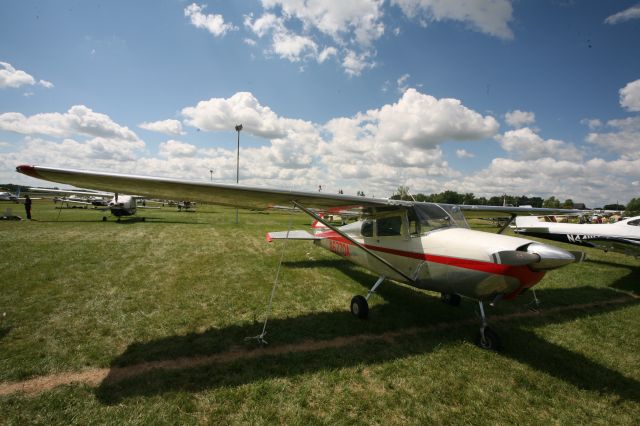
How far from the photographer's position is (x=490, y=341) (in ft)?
15.1

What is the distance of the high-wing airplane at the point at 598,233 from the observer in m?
9.48

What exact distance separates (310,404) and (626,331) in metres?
6.66

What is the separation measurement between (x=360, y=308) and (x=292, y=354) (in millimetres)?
1899

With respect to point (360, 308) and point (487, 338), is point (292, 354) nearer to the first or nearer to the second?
point (360, 308)

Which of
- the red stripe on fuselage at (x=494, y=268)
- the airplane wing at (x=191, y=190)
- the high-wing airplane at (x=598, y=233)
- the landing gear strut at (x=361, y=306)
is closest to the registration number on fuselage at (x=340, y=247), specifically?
the landing gear strut at (x=361, y=306)

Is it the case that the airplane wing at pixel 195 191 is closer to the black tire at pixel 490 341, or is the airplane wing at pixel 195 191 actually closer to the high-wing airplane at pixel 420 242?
the high-wing airplane at pixel 420 242

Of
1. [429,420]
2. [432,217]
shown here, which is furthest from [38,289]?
[432,217]

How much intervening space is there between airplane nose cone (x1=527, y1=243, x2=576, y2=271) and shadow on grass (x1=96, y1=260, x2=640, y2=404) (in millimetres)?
1692

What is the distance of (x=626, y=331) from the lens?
18.2ft

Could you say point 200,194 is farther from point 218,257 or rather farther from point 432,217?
point 218,257

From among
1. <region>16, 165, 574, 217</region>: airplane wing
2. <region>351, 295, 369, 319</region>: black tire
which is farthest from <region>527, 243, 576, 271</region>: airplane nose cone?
<region>351, 295, 369, 319</region>: black tire

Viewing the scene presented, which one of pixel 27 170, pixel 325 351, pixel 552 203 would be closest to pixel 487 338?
pixel 325 351

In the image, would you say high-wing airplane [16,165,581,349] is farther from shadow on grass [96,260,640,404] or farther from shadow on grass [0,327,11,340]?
shadow on grass [0,327,11,340]

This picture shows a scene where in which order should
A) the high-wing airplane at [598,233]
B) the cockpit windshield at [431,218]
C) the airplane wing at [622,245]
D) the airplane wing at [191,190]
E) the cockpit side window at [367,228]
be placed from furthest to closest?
Result: 1. the high-wing airplane at [598,233]
2. the airplane wing at [622,245]
3. the cockpit side window at [367,228]
4. the cockpit windshield at [431,218]
5. the airplane wing at [191,190]
